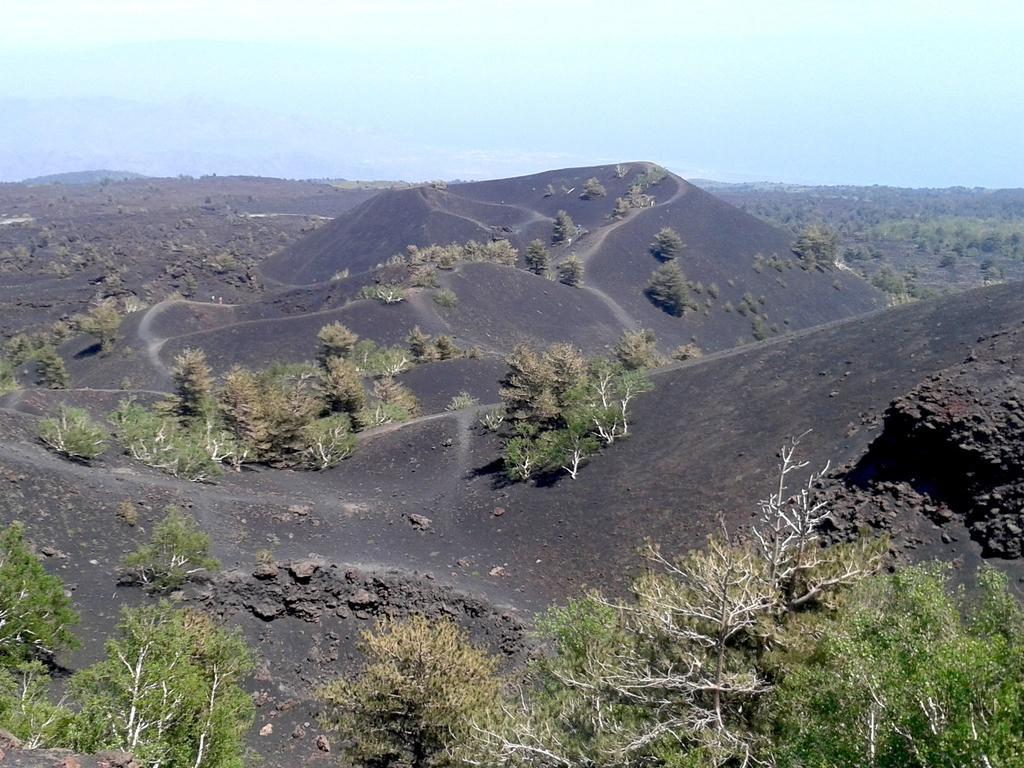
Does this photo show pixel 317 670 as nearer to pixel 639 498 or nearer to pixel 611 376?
pixel 639 498

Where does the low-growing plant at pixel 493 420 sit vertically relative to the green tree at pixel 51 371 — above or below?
above

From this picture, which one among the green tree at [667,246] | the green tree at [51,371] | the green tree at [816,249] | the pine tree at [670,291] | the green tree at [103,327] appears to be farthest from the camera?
the green tree at [816,249]

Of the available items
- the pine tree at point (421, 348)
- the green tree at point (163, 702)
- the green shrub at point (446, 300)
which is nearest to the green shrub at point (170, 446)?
the green tree at point (163, 702)

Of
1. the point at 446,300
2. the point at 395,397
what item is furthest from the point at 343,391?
the point at 446,300

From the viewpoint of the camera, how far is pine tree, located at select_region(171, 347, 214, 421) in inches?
958

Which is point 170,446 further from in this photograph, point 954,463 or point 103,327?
point 103,327

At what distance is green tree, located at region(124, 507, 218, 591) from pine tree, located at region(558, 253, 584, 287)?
40264 mm

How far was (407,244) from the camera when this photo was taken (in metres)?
70.6

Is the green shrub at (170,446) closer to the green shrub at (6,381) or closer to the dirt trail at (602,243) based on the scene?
the green shrub at (6,381)

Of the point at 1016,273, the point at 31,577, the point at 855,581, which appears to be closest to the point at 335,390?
the point at 31,577

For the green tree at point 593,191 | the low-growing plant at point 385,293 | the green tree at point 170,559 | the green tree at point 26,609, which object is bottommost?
the green tree at point 170,559

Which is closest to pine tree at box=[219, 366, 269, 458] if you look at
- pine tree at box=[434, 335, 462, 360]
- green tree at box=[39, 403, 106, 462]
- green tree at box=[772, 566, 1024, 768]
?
green tree at box=[39, 403, 106, 462]

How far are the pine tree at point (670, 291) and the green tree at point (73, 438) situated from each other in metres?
40.0

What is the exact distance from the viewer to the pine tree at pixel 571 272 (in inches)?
2042
